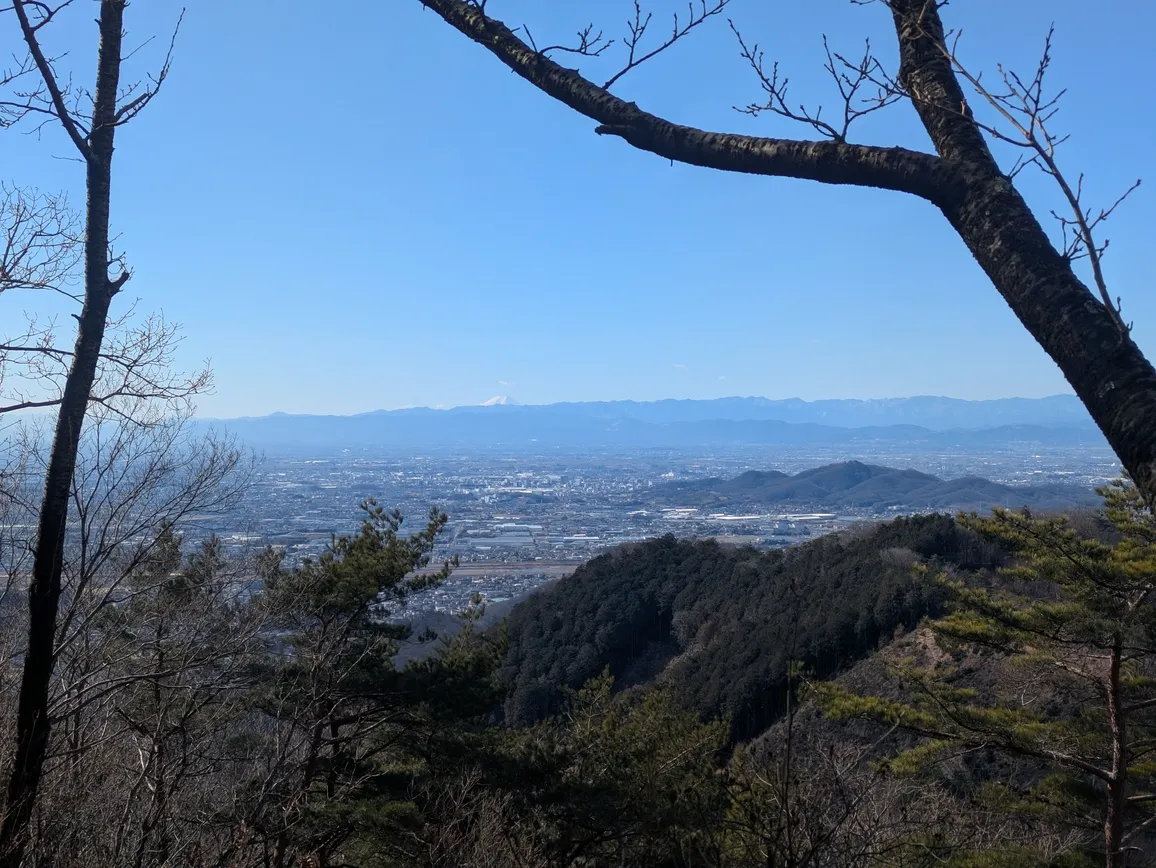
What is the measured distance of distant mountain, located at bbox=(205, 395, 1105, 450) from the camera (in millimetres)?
98244

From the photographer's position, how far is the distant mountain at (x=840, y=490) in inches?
1705

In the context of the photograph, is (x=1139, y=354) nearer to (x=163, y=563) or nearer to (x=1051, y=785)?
(x=163, y=563)

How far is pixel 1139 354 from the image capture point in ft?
4.60

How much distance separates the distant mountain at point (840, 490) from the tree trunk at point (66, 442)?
41738 mm

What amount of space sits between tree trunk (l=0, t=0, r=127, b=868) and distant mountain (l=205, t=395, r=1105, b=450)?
3473 inches

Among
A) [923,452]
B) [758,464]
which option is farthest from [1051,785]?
[923,452]

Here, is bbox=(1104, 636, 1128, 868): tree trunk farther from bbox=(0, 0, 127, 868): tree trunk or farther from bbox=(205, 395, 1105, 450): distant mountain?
bbox=(205, 395, 1105, 450): distant mountain

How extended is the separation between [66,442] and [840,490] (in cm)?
5534

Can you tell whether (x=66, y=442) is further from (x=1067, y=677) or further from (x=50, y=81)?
(x=1067, y=677)

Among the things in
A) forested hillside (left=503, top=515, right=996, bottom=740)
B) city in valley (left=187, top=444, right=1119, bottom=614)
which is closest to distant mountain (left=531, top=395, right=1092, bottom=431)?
city in valley (left=187, top=444, right=1119, bottom=614)

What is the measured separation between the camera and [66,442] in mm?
3801

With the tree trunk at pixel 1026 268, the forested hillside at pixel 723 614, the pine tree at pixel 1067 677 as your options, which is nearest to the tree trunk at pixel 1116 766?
the pine tree at pixel 1067 677

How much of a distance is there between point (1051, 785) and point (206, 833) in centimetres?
741

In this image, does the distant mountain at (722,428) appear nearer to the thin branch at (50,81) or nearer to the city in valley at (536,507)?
the city in valley at (536,507)
